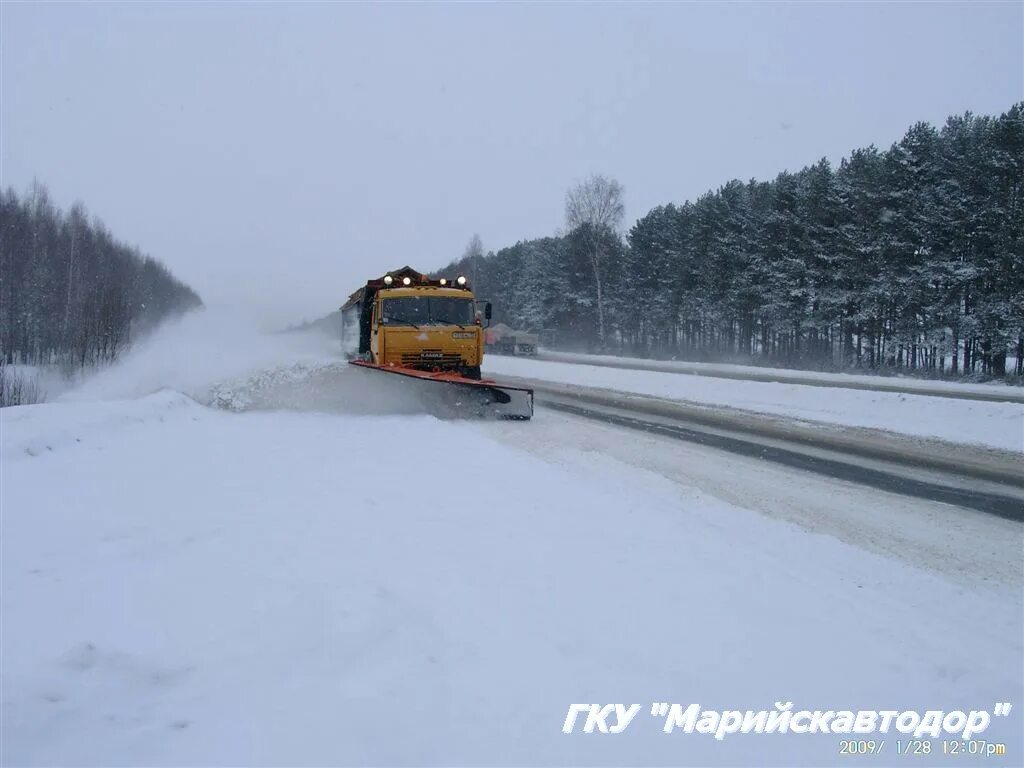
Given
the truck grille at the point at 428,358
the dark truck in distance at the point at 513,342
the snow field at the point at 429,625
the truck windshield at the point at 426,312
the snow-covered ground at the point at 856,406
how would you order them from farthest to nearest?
the dark truck in distance at the point at 513,342 < the truck windshield at the point at 426,312 < the truck grille at the point at 428,358 < the snow-covered ground at the point at 856,406 < the snow field at the point at 429,625

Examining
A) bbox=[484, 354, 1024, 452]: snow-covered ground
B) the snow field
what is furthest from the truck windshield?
the snow field

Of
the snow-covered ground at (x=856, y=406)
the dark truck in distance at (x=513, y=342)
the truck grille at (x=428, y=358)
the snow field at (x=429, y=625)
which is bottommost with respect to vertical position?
the snow field at (x=429, y=625)

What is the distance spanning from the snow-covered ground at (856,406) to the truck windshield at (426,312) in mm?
7501

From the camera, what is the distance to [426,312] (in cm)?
1482

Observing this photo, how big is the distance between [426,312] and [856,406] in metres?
10.1

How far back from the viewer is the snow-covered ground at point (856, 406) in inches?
490

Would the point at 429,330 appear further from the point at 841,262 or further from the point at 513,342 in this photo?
the point at 513,342

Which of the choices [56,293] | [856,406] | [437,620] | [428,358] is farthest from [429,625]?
[56,293]

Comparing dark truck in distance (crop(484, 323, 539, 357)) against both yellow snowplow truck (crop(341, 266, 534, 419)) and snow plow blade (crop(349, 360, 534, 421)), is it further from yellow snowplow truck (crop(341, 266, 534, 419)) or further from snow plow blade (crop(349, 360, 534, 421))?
snow plow blade (crop(349, 360, 534, 421))

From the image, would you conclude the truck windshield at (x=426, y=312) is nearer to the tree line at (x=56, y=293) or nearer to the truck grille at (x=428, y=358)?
the truck grille at (x=428, y=358)

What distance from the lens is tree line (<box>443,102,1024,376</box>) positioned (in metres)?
27.5

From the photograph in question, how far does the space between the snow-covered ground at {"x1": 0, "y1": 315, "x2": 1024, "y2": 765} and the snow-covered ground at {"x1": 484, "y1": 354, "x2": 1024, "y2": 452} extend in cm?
725

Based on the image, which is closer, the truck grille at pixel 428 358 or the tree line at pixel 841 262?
the truck grille at pixel 428 358

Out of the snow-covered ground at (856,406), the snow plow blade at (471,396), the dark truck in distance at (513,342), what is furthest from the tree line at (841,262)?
the snow plow blade at (471,396)
